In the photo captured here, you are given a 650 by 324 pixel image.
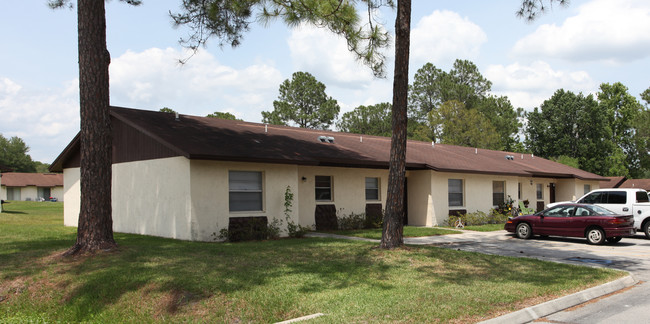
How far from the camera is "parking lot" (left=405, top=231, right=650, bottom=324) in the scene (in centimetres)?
757

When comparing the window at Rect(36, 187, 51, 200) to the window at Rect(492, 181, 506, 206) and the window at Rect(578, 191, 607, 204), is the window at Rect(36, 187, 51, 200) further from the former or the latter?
the window at Rect(578, 191, 607, 204)

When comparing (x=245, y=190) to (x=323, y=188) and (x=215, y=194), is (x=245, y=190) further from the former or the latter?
(x=323, y=188)

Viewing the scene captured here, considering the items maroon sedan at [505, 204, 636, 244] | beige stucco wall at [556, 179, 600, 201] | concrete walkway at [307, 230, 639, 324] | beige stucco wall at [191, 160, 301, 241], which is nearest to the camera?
concrete walkway at [307, 230, 639, 324]

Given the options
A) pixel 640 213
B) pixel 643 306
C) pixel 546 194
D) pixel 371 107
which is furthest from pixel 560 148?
pixel 643 306

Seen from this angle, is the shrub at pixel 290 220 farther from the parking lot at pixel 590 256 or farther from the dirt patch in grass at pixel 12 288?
the dirt patch in grass at pixel 12 288

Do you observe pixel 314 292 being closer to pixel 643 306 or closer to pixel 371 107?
pixel 643 306

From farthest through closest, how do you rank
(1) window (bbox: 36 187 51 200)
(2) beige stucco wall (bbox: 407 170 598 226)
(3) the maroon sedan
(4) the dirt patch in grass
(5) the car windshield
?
(1) window (bbox: 36 187 51 200) < (2) beige stucco wall (bbox: 407 170 598 226) < (5) the car windshield < (3) the maroon sedan < (4) the dirt patch in grass

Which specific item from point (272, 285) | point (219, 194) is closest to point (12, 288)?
point (272, 285)

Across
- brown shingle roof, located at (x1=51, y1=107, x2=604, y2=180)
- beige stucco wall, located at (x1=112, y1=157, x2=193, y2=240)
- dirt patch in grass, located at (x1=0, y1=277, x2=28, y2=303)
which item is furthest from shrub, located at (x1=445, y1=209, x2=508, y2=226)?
dirt patch in grass, located at (x1=0, y1=277, x2=28, y2=303)

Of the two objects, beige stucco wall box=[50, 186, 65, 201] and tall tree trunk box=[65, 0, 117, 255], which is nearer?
tall tree trunk box=[65, 0, 117, 255]

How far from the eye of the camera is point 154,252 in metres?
12.0

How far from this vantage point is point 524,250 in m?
14.9

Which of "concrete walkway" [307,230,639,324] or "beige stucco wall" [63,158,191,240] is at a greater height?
"beige stucco wall" [63,158,191,240]

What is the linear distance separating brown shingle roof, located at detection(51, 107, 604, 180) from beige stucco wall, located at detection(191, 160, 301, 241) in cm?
54
